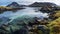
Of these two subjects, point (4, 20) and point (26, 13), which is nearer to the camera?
point (4, 20)

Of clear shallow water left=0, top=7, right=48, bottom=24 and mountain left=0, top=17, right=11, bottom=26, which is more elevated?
clear shallow water left=0, top=7, right=48, bottom=24

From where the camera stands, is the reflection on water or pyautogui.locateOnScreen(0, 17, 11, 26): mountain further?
the reflection on water

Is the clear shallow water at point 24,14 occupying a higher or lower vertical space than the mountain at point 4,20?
higher

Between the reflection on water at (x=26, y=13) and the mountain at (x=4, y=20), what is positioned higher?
the reflection on water at (x=26, y=13)

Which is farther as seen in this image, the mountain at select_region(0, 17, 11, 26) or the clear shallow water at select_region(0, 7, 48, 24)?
the clear shallow water at select_region(0, 7, 48, 24)

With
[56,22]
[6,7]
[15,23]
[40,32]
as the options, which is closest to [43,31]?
[40,32]

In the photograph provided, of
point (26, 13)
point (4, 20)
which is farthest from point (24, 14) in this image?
point (4, 20)

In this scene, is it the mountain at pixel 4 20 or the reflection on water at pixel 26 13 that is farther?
the reflection on water at pixel 26 13

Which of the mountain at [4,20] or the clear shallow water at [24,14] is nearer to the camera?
the mountain at [4,20]

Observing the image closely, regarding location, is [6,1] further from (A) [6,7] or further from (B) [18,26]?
(B) [18,26]

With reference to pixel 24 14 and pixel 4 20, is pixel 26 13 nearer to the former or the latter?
pixel 24 14

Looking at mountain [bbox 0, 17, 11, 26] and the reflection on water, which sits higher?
the reflection on water
